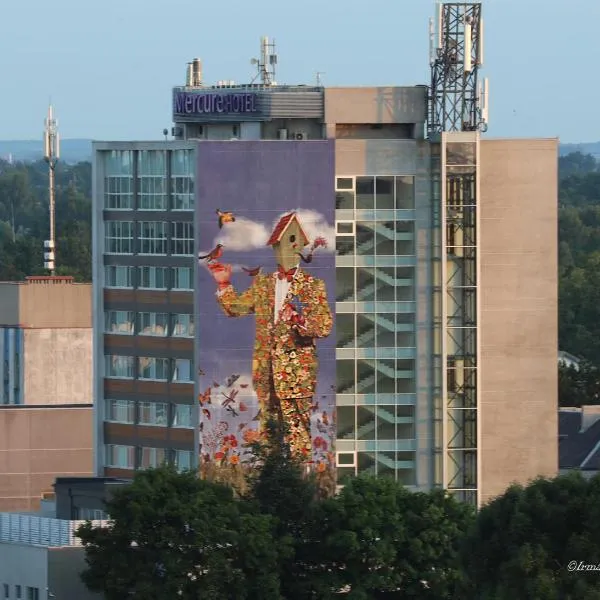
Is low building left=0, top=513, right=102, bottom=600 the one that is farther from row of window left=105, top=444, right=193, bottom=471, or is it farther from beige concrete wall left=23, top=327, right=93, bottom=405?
beige concrete wall left=23, top=327, right=93, bottom=405

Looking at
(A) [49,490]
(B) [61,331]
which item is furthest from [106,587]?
(B) [61,331]

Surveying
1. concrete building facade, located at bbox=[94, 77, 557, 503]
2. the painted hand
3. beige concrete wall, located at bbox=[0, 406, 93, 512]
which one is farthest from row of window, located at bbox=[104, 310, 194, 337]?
beige concrete wall, located at bbox=[0, 406, 93, 512]

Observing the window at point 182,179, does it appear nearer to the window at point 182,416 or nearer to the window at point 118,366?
the window at point 118,366

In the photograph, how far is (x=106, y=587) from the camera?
96812 mm

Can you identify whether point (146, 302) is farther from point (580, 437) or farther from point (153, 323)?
point (580, 437)

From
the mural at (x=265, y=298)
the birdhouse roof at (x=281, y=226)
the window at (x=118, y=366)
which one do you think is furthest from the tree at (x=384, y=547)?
the window at (x=118, y=366)

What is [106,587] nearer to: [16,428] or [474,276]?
[474,276]

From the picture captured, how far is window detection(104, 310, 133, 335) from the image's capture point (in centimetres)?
12075

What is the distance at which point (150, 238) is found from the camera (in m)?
120

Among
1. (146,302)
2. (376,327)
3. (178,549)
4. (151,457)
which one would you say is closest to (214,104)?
(146,302)

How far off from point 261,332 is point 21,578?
651 inches

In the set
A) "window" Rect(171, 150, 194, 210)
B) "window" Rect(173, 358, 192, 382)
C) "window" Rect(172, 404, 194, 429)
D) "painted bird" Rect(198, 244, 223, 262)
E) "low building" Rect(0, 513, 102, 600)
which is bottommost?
"low building" Rect(0, 513, 102, 600)

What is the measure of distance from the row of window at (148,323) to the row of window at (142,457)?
4.76m

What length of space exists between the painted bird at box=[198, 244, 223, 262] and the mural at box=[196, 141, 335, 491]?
4cm
